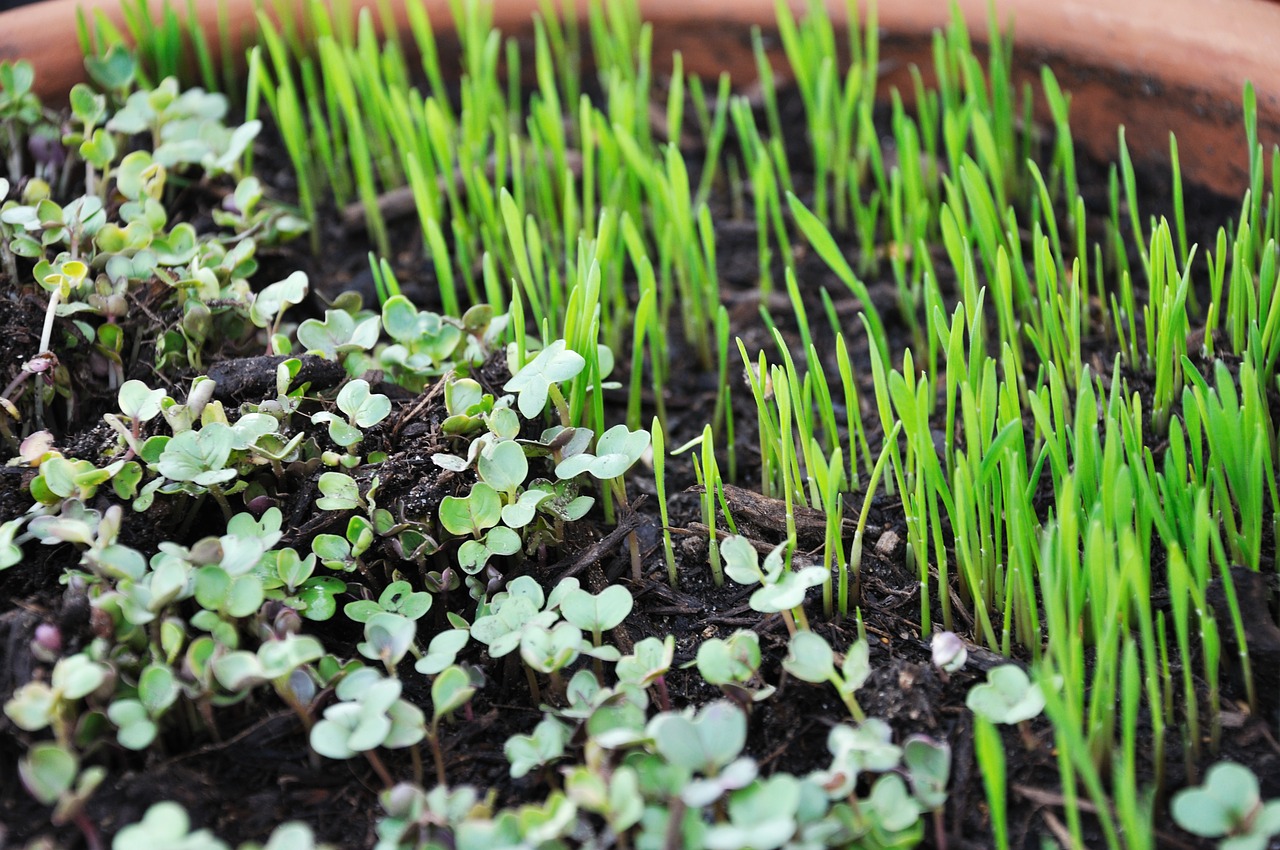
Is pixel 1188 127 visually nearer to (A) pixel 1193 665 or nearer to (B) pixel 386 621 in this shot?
(A) pixel 1193 665

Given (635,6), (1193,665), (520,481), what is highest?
(635,6)

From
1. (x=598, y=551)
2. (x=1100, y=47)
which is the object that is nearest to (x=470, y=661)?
(x=598, y=551)

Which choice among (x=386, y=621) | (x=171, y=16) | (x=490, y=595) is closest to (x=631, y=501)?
(x=490, y=595)

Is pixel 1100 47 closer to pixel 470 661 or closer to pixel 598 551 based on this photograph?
pixel 598 551

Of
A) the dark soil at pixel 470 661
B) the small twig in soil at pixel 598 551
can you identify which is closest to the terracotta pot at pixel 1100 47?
the dark soil at pixel 470 661

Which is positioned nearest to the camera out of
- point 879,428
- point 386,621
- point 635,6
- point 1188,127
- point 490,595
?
point 386,621

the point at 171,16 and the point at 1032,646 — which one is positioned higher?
the point at 171,16

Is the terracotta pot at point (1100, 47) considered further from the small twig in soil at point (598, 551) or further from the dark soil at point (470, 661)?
the small twig in soil at point (598, 551)
